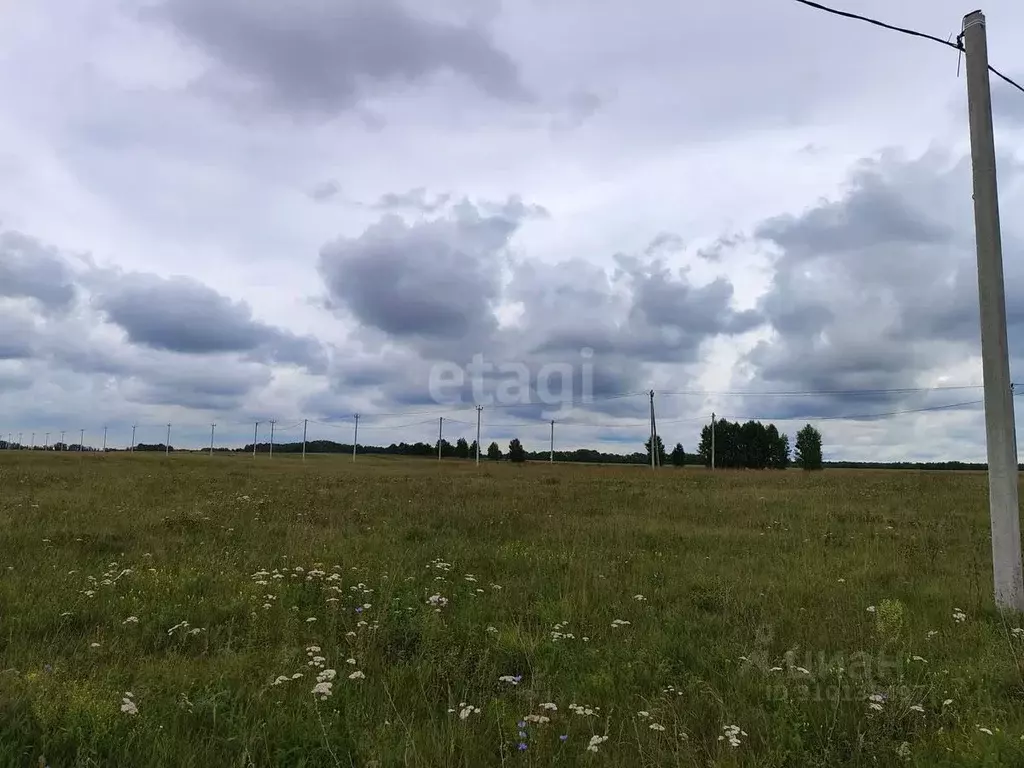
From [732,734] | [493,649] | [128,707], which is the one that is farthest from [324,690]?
[732,734]

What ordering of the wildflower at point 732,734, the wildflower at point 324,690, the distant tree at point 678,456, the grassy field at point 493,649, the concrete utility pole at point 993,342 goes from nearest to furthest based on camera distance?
the wildflower at point 732,734 → the grassy field at point 493,649 → the wildflower at point 324,690 → the concrete utility pole at point 993,342 → the distant tree at point 678,456

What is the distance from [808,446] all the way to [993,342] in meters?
135

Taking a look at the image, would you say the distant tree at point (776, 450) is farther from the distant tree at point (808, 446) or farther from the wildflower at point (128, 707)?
the wildflower at point (128, 707)

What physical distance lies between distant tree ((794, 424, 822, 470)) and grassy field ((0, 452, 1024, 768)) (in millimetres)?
127783

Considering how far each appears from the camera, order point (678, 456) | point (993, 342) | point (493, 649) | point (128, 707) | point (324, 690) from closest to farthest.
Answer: point (128, 707) < point (324, 690) < point (493, 649) < point (993, 342) < point (678, 456)

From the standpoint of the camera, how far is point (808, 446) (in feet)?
427

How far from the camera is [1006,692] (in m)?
4.79

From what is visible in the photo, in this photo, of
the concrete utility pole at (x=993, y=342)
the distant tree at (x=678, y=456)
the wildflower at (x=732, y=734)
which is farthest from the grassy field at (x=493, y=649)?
the distant tree at (x=678, y=456)

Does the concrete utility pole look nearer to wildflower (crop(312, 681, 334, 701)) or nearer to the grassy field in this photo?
the grassy field

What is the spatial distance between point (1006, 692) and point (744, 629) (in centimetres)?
215

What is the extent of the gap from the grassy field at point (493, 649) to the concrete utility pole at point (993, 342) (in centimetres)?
70

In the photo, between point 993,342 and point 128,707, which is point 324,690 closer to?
point 128,707

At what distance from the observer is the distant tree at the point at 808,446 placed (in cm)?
12812

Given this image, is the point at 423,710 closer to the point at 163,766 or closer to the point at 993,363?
the point at 163,766
